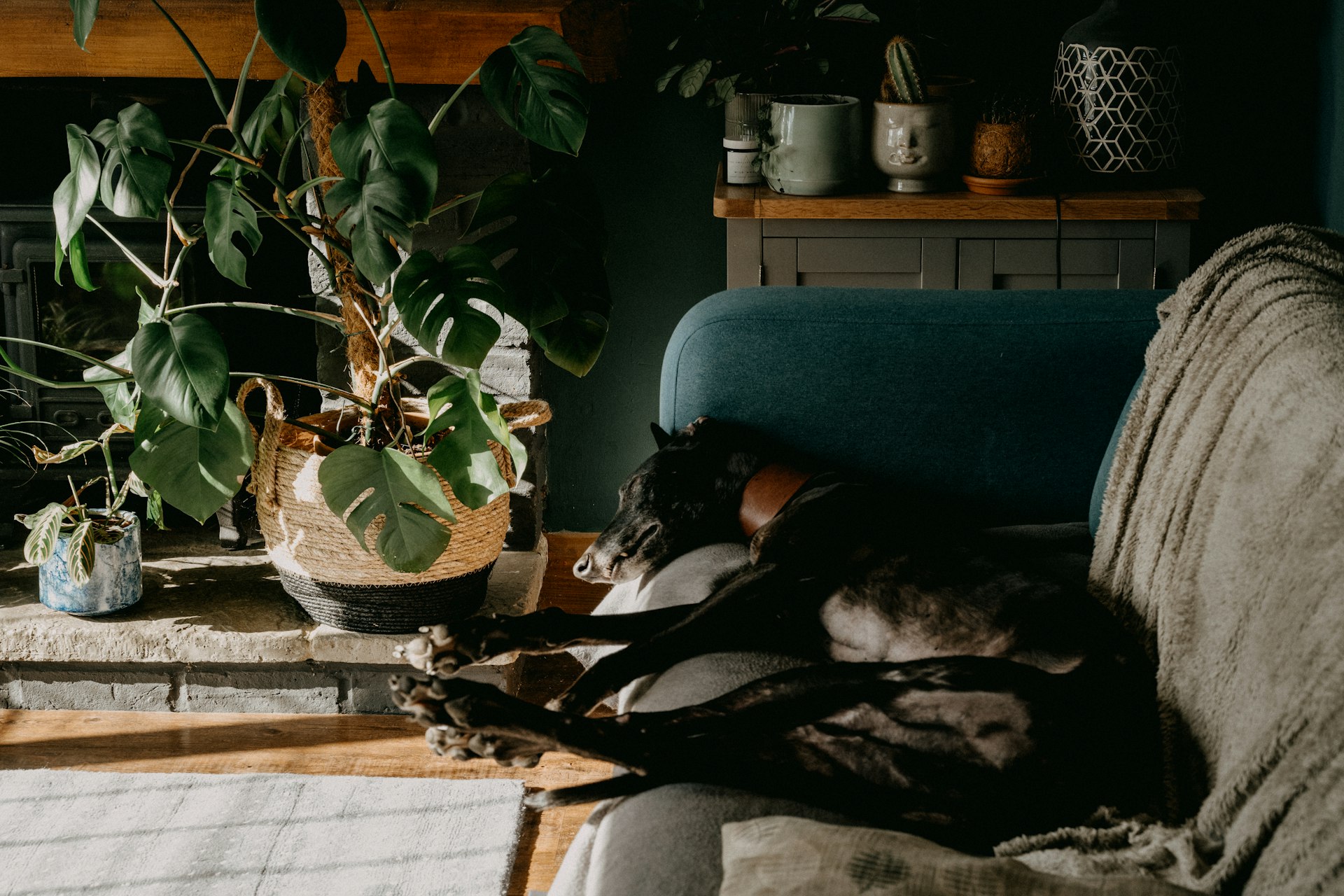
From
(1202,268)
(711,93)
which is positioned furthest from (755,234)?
(1202,268)

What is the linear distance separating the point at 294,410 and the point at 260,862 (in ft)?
3.10

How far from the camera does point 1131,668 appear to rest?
107 centimetres

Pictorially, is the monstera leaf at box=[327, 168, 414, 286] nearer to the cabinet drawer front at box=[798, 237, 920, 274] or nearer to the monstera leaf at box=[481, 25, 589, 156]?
the monstera leaf at box=[481, 25, 589, 156]

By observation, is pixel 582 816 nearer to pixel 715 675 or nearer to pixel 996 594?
pixel 715 675

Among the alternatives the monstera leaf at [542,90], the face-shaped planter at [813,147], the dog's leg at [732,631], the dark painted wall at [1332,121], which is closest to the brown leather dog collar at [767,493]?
the dog's leg at [732,631]

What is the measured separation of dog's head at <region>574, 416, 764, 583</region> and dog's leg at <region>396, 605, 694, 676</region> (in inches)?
6.5

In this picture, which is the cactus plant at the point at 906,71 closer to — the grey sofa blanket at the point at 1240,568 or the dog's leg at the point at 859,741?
the grey sofa blanket at the point at 1240,568

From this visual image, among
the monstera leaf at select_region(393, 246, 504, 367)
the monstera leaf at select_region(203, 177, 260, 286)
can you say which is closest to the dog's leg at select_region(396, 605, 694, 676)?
the monstera leaf at select_region(393, 246, 504, 367)

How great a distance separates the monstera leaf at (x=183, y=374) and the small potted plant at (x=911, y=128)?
3.88 ft

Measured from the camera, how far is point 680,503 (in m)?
1.47

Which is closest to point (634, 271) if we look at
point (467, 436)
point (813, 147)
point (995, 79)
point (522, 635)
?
point (813, 147)

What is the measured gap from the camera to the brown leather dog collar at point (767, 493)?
142cm

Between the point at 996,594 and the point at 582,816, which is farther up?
the point at 996,594

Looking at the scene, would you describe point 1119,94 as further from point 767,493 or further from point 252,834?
point 252,834
